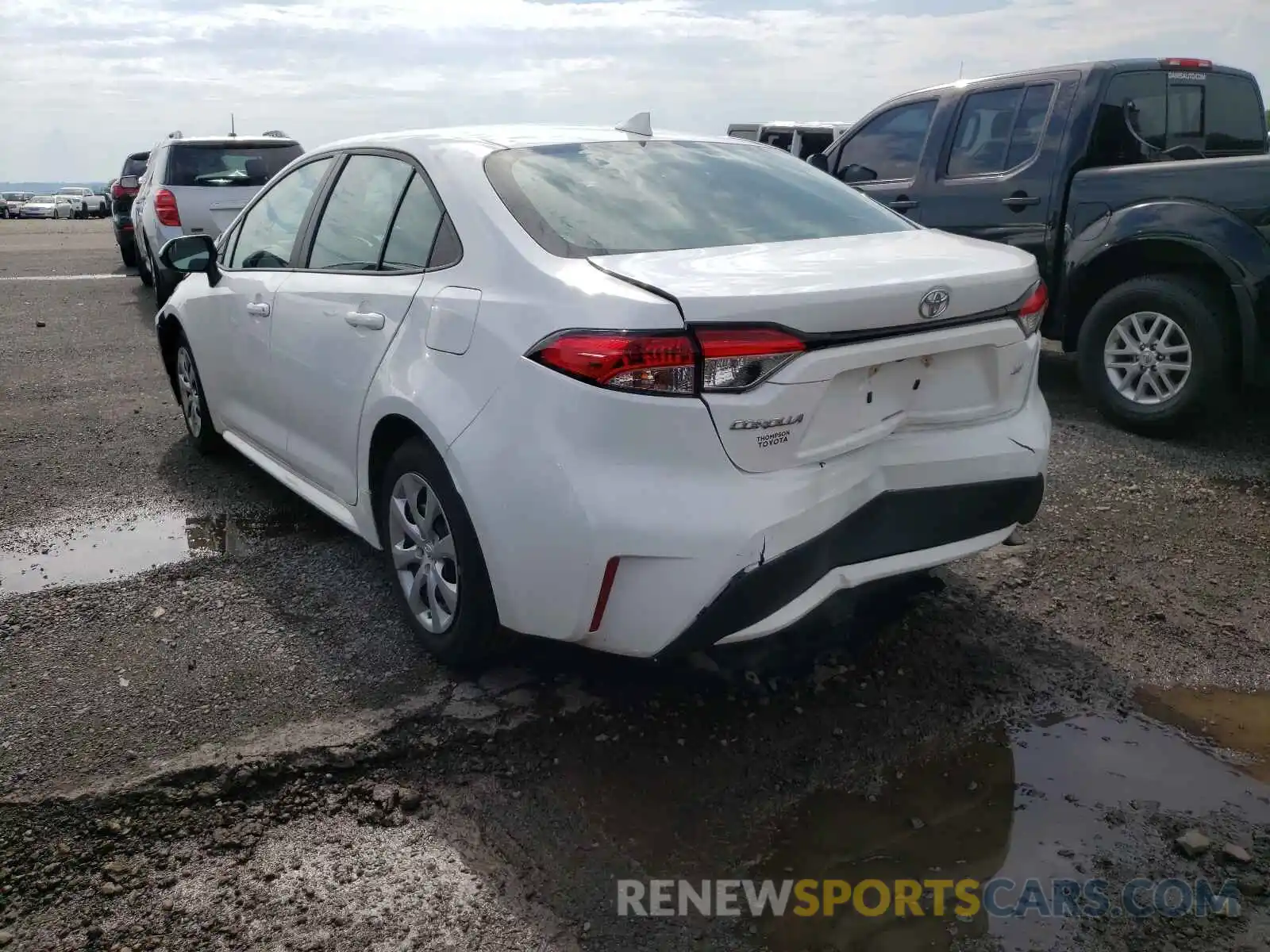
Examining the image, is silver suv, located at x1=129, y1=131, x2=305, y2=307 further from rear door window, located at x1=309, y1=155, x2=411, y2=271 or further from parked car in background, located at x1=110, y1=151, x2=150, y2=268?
rear door window, located at x1=309, y1=155, x2=411, y2=271

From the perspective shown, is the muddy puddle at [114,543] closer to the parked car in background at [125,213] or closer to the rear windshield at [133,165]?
the parked car in background at [125,213]

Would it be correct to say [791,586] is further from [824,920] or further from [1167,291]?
[1167,291]

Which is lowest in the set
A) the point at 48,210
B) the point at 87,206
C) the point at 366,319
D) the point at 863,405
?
the point at 48,210

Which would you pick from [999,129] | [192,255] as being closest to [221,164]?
[192,255]

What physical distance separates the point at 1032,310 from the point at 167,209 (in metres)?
9.94

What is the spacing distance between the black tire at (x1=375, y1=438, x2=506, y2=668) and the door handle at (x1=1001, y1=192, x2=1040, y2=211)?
4663 mm

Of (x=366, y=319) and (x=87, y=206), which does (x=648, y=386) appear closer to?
(x=366, y=319)

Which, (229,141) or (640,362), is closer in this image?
(640,362)

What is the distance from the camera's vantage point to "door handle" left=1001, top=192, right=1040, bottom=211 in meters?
6.46

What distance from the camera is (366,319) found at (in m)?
3.48

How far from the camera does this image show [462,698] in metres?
3.17

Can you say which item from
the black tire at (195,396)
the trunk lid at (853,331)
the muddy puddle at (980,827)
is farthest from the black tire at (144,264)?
the muddy puddle at (980,827)

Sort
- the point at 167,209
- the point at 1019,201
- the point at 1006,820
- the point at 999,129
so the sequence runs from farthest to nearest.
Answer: the point at 167,209 → the point at 999,129 → the point at 1019,201 → the point at 1006,820

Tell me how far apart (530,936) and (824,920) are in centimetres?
63
